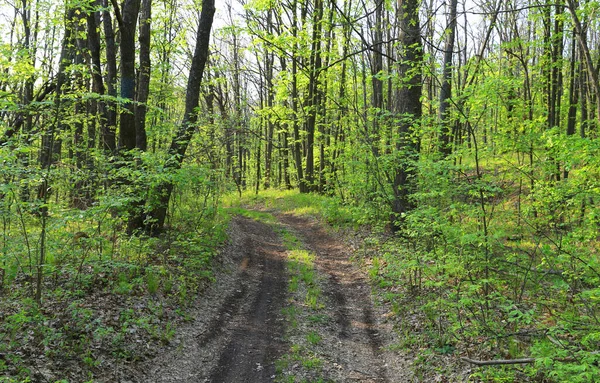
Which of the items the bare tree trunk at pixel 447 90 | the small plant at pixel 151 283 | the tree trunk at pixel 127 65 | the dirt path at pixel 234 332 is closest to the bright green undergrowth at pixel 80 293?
the small plant at pixel 151 283

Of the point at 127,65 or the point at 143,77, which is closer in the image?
the point at 127,65

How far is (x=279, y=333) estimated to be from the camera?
7.20 metres

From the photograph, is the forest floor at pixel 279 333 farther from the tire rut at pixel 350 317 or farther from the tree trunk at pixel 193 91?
the tree trunk at pixel 193 91

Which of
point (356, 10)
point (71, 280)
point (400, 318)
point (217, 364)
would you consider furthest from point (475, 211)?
point (356, 10)

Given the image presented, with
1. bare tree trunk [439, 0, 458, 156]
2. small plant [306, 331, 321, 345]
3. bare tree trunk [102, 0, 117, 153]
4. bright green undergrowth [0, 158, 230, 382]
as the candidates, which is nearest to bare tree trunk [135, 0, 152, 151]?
bare tree trunk [102, 0, 117, 153]

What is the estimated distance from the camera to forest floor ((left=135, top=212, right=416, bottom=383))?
5.93m

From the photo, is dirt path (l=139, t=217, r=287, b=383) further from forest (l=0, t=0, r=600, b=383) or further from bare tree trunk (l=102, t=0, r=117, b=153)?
bare tree trunk (l=102, t=0, r=117, b=153)

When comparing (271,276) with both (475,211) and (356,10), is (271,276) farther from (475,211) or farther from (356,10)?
(356,10)

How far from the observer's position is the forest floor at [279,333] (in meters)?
5.93

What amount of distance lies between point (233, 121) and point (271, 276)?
18.4 feet

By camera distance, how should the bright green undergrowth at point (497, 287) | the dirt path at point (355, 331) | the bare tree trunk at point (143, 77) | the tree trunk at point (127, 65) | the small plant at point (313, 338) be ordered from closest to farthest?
the bright green undergrowth at point (497, 287)
the dirt path at point (355, 331)
the small plant at point (313, 338)
the tree trunk at point (127, 65)
the bare tree trunk at point (143, 77)

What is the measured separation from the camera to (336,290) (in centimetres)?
959

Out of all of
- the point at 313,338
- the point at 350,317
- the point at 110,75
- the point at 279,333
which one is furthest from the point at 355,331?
the point at 110,75

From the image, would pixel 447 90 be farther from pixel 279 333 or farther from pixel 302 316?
pixel 279 333
